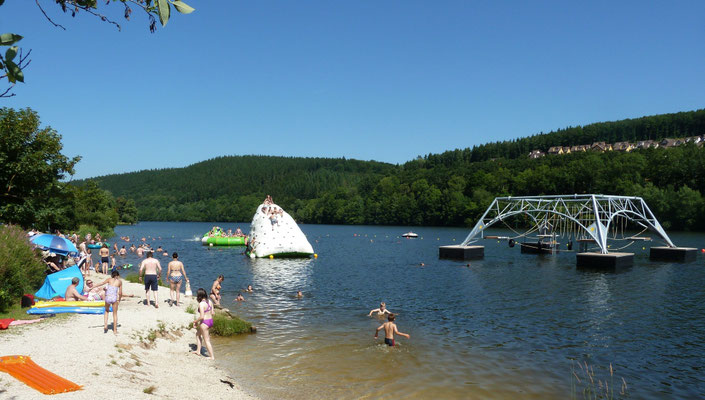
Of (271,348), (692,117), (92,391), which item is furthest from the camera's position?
(692,117)

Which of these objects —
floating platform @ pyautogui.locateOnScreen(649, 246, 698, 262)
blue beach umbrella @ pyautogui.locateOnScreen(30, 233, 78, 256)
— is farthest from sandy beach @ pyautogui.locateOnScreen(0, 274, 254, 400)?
floating platform @ pyautogui.locateOnScreen(649, 246, 698, 262)

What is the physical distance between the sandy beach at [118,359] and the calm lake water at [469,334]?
1404 millimetres

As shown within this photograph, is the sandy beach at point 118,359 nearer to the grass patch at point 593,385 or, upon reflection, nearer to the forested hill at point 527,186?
the grass patch at point 593,385

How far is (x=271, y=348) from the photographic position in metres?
18.3

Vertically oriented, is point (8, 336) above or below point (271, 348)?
above

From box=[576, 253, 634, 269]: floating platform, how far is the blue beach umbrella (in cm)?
4235

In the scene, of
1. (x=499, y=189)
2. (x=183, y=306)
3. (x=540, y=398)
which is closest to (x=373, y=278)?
(x=183, y=306)

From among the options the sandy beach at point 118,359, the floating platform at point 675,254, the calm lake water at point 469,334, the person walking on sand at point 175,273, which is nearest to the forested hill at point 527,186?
the floating platform at point 675,254

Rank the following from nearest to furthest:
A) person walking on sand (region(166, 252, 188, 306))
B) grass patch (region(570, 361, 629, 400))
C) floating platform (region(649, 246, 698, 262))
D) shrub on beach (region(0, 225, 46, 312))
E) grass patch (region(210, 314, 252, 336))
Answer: grass patch (region(570, 361, 629, 400)) → shrub on beach (region(0, 225, 46, 312)) → grass patch (region(210, 314, 252, 336)) → person walking on sand (region(166, 252, 188, 306)) → floating platform (region(649, 246, 698, 262))

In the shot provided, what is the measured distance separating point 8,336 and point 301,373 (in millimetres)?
8486

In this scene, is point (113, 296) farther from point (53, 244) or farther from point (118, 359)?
point (53, 244)

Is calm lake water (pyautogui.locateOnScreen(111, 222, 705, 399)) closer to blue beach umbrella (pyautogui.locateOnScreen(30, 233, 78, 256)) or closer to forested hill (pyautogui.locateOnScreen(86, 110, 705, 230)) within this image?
blue beach umbrella (pyautogui.locateOnScreen(30, 233, 78, 256))

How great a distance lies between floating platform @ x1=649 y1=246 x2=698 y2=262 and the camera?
5191 cm

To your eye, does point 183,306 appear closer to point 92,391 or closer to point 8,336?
point 8,336
